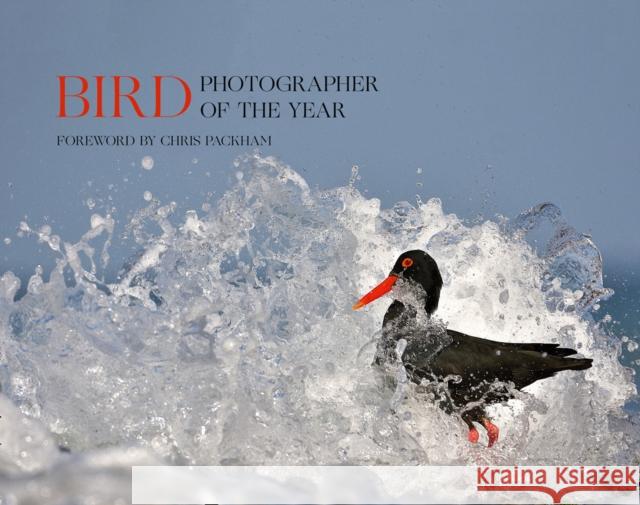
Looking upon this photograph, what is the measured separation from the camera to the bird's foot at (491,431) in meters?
3.31

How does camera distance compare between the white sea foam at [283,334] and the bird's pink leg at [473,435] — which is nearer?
the white sea foam at [283,334]

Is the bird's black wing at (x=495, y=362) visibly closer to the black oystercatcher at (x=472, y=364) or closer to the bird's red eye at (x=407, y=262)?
the black oystercatcher at (x=472, y=364)

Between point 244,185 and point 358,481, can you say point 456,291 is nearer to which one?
point 244,185

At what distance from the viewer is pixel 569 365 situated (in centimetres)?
318

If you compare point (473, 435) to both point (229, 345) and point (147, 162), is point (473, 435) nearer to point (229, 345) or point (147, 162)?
point (229, 345)

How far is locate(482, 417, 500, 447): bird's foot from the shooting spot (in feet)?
10.9

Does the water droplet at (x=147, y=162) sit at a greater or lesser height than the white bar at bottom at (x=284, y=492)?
greater

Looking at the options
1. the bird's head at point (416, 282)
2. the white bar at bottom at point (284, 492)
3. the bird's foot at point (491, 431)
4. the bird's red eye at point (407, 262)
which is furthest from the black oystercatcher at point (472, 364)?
the white bar at bottom at point (284, 492)

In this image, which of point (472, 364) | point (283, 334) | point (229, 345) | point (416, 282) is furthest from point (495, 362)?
point (229, 345)

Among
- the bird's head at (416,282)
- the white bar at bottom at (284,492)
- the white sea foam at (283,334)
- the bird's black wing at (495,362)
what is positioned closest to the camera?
the white bar at bottom at (284,492)

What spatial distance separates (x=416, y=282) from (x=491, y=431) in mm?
772

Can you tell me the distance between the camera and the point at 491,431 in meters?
3.31

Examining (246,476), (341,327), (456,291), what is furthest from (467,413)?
(246,476)

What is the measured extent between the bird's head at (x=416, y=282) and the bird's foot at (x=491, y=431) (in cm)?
61
